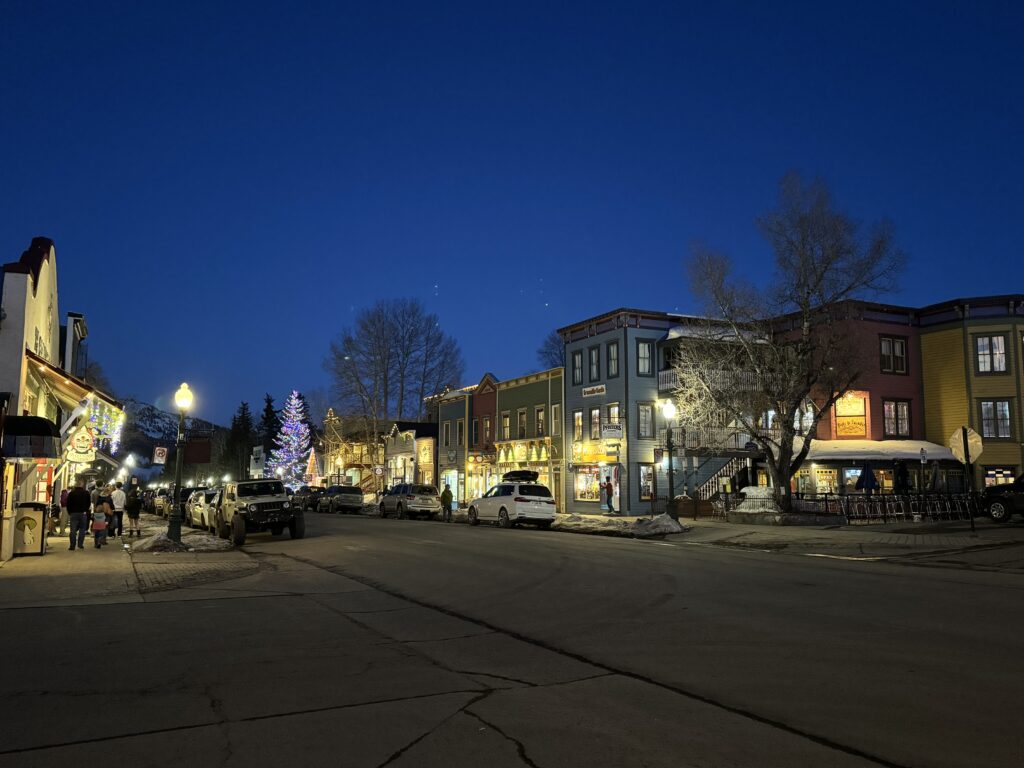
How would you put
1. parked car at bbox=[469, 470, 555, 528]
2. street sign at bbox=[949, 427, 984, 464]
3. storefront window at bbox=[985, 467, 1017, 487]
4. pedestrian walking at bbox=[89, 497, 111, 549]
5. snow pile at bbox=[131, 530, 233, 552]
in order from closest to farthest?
1. snow pile at bbox=[131, 530, 233, 552]
2. pedestrian walking at bbox=[89, 497, 111, 549]
3. street sign at bbox=[949, 427, 984, 464]
4. parked car at bbox=[469, 470, 555, 528]
5. storefront window at bbox=[985, 467, 1017, 487]

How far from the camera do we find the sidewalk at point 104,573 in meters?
12.7

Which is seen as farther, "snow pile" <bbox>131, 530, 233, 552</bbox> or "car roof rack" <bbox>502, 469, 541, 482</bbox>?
"car roof rack" <bbox>502, 469, 541, 482</bbox>

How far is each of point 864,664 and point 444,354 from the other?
58.6 metres

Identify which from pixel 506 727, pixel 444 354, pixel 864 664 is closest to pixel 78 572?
pixel 506 727

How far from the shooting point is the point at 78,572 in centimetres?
1589

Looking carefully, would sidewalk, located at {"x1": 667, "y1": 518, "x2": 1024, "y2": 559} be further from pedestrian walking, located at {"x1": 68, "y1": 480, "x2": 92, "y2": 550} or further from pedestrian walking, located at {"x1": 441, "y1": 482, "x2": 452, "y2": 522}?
pedestrian walking, located at {"x1": 68, "y1": 480, "x2": 92, "y2": 550}

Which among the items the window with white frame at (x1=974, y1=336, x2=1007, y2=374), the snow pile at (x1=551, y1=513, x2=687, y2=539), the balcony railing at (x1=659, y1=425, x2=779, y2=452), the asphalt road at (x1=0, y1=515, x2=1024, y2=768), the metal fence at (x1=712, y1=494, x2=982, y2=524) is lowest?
the snow pile at (x1=551, y1=513, x2=687, y2=539)

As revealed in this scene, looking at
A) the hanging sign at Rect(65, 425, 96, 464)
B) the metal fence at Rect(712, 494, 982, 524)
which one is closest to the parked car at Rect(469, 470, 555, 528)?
the metal fence at Rect(712, 494, 982, 524)

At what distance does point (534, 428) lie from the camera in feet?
156

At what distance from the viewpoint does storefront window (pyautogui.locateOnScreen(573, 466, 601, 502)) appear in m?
41.7

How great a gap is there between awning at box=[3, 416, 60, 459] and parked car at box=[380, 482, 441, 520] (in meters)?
25.8

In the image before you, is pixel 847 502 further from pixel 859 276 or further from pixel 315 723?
pixel 315 723

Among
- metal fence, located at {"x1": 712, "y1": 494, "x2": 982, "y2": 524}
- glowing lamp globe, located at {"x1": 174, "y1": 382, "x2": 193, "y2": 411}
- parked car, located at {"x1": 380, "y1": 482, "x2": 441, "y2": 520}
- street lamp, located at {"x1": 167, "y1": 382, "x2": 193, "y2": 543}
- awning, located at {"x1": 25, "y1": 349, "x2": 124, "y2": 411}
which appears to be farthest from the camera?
parked car, located at {"x1": 380, "y1": 482, "x2": 441, "y2": 520}

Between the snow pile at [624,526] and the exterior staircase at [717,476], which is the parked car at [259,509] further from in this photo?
the exterior staircase at [717,476]
